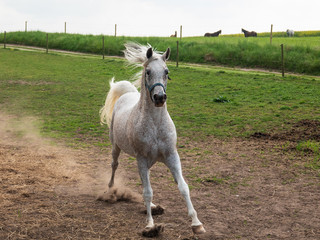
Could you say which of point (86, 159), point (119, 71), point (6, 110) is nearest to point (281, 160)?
point (86, 159)

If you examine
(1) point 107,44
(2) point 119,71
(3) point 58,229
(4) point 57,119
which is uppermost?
(1) point 107,44

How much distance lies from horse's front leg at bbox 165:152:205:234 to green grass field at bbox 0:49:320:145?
2.32 metres

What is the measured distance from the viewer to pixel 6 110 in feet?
48.1

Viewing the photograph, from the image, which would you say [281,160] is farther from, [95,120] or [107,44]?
[107,44]

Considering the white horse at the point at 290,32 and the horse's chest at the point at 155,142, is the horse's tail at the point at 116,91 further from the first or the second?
the white horse at the point at 290,32

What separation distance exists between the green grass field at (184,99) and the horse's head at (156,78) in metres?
1.87

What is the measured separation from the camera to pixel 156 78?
501 centimetres

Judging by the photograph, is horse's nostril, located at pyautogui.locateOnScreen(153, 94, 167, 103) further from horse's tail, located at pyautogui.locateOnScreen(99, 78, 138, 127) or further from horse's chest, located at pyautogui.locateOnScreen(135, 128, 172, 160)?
horse's tail, located at pyautogui.locateOnScreen(99, 78, 138, 127)

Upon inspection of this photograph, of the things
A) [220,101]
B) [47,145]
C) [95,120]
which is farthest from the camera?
[220,101]

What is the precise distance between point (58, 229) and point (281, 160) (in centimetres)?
527

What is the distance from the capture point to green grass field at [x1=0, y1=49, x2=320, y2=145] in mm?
12031

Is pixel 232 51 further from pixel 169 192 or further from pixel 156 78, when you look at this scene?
pixel 156 78

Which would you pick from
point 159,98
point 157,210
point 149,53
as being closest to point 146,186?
point 157,210

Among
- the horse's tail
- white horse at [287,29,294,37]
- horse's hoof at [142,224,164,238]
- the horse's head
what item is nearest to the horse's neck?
the horse's head
